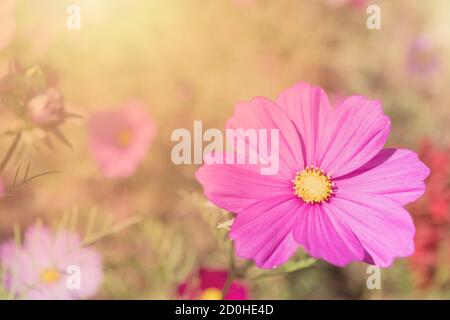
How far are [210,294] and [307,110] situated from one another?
0.32m

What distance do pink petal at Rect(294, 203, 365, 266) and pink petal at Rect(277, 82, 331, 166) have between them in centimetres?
5

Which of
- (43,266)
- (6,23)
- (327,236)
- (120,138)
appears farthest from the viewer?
(120,138)

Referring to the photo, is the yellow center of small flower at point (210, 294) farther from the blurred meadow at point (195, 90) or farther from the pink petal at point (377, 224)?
the pink petal at point (377, 224)

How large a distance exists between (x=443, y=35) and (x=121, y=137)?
1.76ft

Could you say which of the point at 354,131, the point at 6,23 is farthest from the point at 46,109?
the point at 354,131

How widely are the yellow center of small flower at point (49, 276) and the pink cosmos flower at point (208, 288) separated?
0.46 ft

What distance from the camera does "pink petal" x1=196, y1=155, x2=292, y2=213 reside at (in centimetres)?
39

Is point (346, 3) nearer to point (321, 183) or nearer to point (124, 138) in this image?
point (124, 138)

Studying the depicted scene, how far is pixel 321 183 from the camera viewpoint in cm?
42

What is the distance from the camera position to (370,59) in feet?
3.24

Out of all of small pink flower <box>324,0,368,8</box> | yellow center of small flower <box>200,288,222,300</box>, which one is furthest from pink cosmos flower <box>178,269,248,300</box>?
small pink flower <box>324,0,368,8</box>

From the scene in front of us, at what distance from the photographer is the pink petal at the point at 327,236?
36 centimetres
